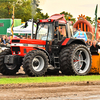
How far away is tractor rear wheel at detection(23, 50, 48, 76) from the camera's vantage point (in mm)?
12383

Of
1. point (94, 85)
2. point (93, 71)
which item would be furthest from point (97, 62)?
point (94, 85)

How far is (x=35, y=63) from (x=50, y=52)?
1.19 m

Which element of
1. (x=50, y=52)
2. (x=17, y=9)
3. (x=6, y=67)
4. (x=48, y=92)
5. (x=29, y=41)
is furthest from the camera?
(x=17, y=9)

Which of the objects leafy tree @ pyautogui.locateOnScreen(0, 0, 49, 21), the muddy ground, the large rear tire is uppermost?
leafy tree @ pyautogui.locateOnScreen(0, 0, 49, 21)

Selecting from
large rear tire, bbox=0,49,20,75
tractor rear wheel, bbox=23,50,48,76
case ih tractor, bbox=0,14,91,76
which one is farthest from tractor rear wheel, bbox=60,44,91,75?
large rear tire, bbox=0,49,20,75

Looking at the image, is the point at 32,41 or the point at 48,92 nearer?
the point at 48,92

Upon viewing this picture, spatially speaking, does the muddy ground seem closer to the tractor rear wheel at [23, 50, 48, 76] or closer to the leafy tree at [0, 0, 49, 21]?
the tractor rear wheel at [23, 50, 48, 76]

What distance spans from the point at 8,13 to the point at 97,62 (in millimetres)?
57451

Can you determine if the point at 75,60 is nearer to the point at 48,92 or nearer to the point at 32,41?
the point at 32,41

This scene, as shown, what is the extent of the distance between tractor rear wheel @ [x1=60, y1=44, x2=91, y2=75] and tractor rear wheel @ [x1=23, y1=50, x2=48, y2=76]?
29.3 inches

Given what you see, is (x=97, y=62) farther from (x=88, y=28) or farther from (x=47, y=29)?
(x=88, y=28)

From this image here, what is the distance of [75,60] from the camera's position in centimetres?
1380

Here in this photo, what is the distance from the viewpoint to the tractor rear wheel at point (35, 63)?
488 inches

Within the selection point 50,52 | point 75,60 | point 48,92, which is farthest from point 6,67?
point 48,92
